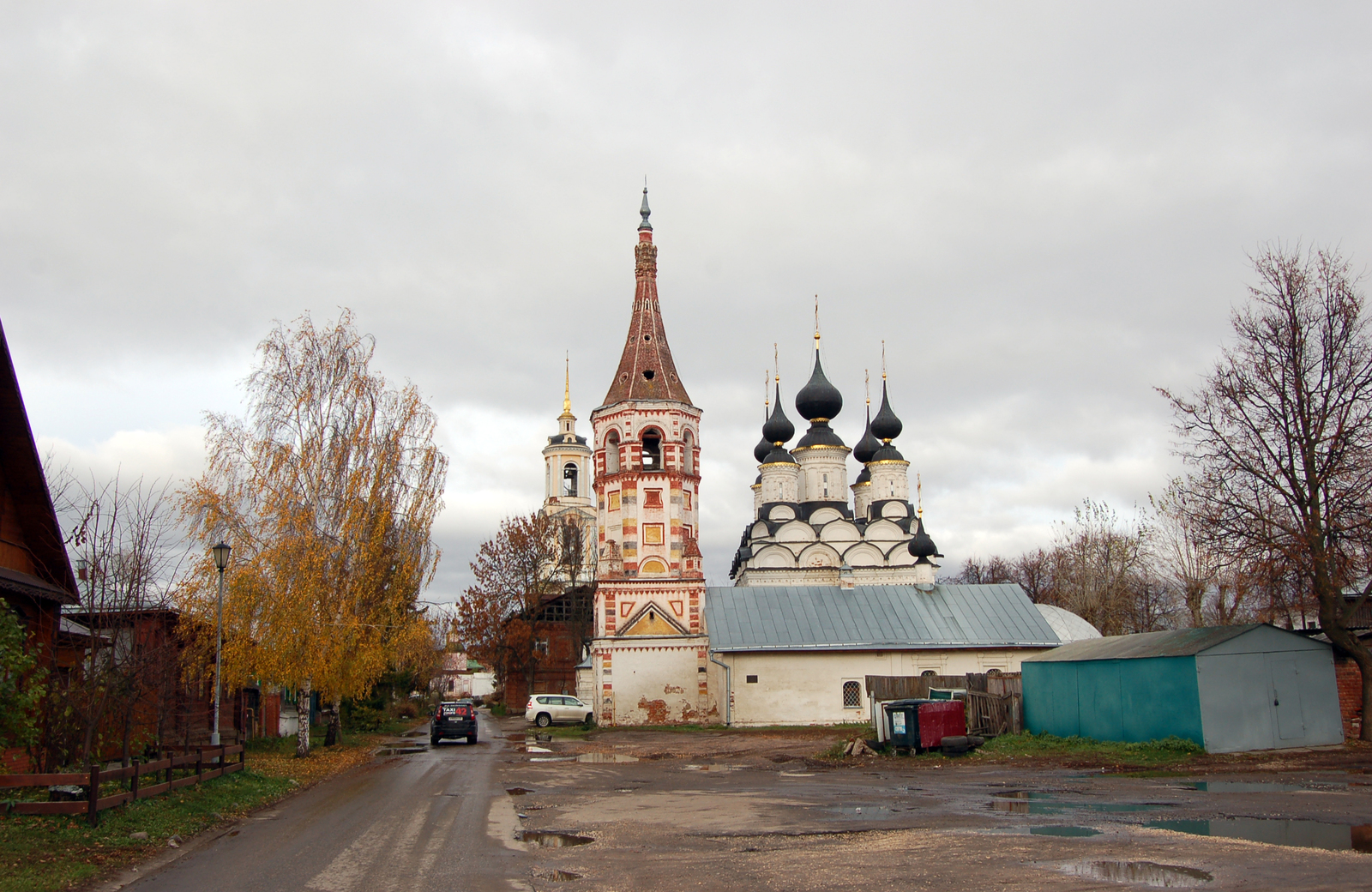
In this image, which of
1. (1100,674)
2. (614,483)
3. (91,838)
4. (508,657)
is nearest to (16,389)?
(91,838)

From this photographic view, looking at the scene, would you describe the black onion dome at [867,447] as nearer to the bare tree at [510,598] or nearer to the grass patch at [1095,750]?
the bare tree at [510,598]

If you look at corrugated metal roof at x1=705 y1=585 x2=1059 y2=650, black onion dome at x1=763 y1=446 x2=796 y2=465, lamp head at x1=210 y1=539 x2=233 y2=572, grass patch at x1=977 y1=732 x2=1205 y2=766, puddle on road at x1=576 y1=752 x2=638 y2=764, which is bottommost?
puddle on road at x1=576 y1=752 x2=638 y2=764

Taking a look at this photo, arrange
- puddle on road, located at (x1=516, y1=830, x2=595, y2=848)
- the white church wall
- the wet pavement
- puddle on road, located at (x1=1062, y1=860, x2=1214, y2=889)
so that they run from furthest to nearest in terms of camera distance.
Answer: the white church wall < puddle on road, located at (x1=516, y1=830, x2=595, y2=848) < the wet pavement < puddle on road, located at (x1=1062, y1=860, x2=1214, y2=889)

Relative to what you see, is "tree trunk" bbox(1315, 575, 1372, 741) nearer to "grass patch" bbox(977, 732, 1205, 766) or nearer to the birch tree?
"grass patch" bbox(977, 732, 1205, 766)

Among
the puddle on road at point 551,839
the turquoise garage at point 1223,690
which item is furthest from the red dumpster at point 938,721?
the puddle on road at point 551,839

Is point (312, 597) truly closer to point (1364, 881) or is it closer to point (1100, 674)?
point (1100, 674)

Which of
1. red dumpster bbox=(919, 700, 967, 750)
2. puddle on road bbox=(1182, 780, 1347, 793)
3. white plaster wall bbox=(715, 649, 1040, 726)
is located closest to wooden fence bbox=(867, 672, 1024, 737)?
red dumpster bbox=(919, 700, 967, 750)

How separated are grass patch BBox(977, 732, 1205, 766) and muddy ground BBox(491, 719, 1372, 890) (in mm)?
769

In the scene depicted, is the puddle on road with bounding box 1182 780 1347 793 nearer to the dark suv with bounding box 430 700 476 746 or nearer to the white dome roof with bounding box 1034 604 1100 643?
the dark suv with bounding box 430 700 476 746

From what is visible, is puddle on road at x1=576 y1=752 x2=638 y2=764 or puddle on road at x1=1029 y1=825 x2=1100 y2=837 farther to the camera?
puddle on road at x1=576 y1=752 x2=638 y2=764

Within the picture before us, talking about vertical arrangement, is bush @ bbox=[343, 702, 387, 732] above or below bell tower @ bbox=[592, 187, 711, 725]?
below

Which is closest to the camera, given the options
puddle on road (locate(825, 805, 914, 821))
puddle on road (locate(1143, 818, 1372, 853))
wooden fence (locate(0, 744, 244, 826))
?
puddle on road (locate(1143, 818, 1372, 853))

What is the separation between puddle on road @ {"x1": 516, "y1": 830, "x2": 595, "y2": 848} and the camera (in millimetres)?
11492

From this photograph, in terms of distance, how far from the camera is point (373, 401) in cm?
2772
